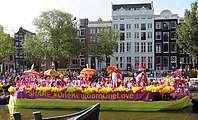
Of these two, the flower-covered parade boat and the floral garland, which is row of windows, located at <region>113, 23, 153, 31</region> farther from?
the floral garland

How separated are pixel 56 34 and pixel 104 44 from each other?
925cm

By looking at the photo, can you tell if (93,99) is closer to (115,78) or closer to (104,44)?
(115,78)

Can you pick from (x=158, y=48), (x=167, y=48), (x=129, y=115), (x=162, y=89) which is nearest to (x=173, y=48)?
(x=167, y=48)

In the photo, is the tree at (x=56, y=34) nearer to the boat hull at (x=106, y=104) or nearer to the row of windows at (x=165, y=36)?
the row of windows at (x=165, y=36)

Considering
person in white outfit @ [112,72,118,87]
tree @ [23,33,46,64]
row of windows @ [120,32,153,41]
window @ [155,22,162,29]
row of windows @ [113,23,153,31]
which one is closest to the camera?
person in white outfit @ [112,72,118,87]

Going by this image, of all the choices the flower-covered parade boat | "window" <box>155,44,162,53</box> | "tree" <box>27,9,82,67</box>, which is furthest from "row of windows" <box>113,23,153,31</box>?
the flower-covered parade boat

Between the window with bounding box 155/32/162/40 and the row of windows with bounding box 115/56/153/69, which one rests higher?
the window with bounding box 155/32/162/40

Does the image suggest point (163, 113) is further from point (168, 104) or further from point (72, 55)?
point (72, 55)

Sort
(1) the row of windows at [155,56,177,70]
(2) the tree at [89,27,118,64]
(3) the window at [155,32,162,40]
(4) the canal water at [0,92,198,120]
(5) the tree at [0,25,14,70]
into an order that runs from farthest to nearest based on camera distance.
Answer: (3) the window at [155,32,162,40] < (1) the row of windows at [155,56,177,70] < (2) the tree at [89,27,118,64] < (5) the tree at [0,25,14,70] < (4) the canal water at [0,92,198,120]

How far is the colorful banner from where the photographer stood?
1886 centimetres

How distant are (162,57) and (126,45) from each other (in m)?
8.18

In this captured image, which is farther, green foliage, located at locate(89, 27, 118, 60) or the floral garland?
green foliage, located at locate(89, 27, 118, 60)

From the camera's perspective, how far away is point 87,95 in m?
19.6

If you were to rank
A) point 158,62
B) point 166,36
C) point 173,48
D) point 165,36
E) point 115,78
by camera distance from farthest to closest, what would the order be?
point 158,62
point 165,36
point 166,36
point 173,48
point 115,78
